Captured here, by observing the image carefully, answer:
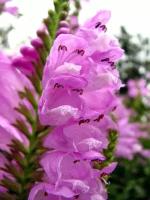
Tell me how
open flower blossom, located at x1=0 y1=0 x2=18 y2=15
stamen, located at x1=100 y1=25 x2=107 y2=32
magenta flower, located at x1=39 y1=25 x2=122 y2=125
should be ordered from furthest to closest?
open flower blossom, located at x1=0 y1=0 x2=18 y2=15 → stamen, located at x1=100 y1=25 x2=107 y2=32 → magenta flower, located at x1=39 y1=25 x2=122 y2=125

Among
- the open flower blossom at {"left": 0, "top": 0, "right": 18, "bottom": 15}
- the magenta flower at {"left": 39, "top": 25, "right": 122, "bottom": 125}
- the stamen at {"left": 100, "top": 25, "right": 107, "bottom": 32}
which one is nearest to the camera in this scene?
the magenta flower at {"left": 39, "top": 25, "right": 122, "bottom": 125}

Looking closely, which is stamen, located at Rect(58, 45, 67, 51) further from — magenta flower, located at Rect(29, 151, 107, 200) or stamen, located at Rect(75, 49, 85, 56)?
magenta flower, located at Rect(29, 151, 107, 200)

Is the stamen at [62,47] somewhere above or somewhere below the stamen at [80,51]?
above

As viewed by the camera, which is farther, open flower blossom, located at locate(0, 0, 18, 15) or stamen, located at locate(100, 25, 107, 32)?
open flower blossom, located at locate(0, 0, 18, 15)

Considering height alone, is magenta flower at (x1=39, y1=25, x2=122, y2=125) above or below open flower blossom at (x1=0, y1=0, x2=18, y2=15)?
below

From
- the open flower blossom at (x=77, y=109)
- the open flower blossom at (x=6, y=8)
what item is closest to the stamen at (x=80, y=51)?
the open flower blossom at (x=77, y=109)

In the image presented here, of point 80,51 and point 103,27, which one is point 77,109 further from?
point 103,27

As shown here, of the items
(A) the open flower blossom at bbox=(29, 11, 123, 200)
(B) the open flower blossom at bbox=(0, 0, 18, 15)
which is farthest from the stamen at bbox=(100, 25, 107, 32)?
(B) the open flower blossom at bbox=(0, 0, 18, 15)

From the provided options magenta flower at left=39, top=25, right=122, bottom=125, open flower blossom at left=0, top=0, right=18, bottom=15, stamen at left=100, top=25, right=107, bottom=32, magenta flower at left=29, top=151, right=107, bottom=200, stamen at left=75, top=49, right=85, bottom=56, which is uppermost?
open flower blossom at left=0, top=0, right=18, bottom=15

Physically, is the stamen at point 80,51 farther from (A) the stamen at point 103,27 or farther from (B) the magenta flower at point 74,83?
(A) the stamen at point 103,27
